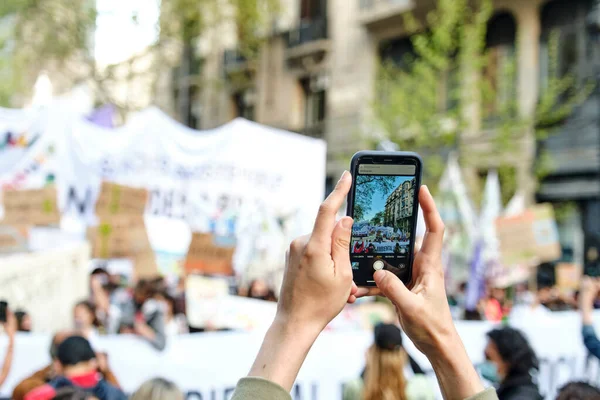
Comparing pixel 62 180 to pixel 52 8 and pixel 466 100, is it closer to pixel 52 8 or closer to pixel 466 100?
pixel 466 100

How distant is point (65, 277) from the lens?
5.68 meters

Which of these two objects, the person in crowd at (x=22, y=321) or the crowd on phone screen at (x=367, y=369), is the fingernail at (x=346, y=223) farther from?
the person in crowd at (x=22, y=321)

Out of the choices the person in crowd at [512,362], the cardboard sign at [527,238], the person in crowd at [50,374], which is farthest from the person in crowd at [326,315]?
the cardboard sign at [527,238]

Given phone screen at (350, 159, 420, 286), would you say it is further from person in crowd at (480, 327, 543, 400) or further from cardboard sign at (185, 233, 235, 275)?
cardboard sign at (185, 233, 235, 275)

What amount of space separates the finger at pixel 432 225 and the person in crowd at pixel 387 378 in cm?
207

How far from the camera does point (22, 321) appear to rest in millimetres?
5039

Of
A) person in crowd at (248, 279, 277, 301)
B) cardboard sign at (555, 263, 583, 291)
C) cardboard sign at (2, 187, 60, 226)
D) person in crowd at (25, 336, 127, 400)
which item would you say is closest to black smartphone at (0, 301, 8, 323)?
person in crowd at (25, 336, 127, 400)

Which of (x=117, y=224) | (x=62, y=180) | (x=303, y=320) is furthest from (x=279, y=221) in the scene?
(x=303, y=320)

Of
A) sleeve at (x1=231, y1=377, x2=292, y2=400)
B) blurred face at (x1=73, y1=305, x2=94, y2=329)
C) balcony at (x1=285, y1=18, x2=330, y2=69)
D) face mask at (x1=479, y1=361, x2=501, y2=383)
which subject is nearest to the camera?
sleeve at (x1=231, y1=377, x2=292, y2=400)

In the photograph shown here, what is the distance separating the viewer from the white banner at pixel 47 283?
511cm

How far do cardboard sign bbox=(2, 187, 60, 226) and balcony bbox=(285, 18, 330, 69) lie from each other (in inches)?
619

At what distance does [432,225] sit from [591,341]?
2871 millimetres

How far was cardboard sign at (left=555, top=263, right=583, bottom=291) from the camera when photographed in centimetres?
924

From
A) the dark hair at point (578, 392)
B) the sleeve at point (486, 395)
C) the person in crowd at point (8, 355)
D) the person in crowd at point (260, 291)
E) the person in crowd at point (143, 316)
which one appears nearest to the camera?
the sleeve at point (486, 395)
